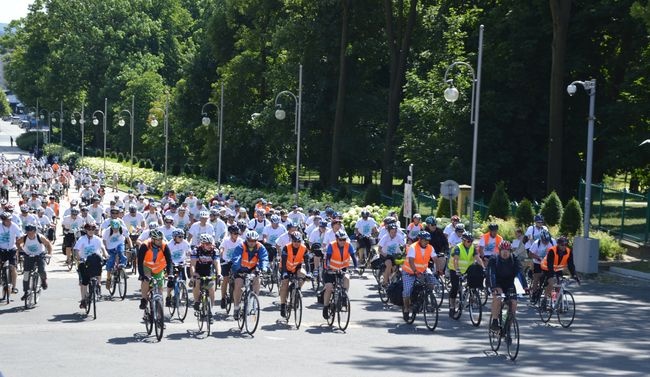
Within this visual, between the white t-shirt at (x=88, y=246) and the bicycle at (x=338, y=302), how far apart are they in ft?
15.3

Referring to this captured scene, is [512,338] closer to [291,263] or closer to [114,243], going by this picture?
[291,263]

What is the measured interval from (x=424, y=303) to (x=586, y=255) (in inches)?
480

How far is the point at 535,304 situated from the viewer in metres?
23.3

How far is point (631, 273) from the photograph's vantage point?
31750mm

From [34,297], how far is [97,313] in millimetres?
1839

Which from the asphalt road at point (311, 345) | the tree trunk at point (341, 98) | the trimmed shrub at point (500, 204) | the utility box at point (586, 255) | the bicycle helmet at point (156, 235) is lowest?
the asphalt road at point (311, 345)

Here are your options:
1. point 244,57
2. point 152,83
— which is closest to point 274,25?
point 244,57

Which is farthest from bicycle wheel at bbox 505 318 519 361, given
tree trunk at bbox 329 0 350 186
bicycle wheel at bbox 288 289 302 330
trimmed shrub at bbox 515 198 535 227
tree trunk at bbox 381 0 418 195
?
tree trunk at bbox 329 0 350 186

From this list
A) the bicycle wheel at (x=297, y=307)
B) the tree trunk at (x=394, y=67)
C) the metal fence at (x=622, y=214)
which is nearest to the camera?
the bicycle wheel at (x=297, y=307)

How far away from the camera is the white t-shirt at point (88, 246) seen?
21.8 meters

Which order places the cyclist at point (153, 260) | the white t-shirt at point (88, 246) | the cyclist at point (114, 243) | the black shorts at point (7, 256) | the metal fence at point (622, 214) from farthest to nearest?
1. the metal fence at point (622, 214)
2. the cyclist at point (114, 243)
3. the black shorts at point (7, 256)
4. the white t-shirt at point (88, 246)
5. the cyclist at point (153, 260)

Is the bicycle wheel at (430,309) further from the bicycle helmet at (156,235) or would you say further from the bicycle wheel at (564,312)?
the bicycle helmet at (156,235)

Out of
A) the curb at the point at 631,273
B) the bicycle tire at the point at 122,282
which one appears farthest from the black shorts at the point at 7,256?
the curb at the point at 631,273

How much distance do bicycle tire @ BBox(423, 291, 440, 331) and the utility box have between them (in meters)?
11.7
